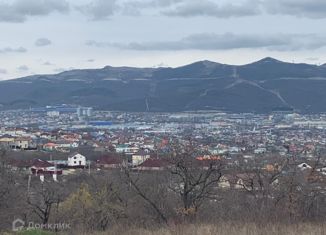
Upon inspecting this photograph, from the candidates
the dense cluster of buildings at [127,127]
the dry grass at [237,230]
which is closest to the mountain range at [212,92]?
the dense cluster of buildings at [127,127]

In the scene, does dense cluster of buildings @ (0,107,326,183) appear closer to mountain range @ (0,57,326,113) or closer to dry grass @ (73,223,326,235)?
mountain range @ (0,57,326,113)

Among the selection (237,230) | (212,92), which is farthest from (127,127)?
(237,230)

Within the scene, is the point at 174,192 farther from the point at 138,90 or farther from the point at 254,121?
the point at 138,90

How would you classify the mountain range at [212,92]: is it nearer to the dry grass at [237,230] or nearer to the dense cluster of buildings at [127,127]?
the dense cluster of buildings at [127,127]

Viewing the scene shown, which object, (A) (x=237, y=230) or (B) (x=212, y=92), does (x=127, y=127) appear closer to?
(B) (x=212, y=92)

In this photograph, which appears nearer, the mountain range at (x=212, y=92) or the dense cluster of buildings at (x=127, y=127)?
the dense cluster of buildings at (x=127, y=127)

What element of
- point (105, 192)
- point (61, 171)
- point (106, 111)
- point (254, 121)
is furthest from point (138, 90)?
point (105, 192)
